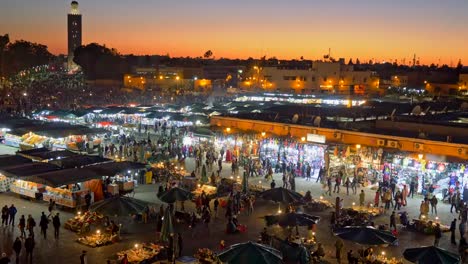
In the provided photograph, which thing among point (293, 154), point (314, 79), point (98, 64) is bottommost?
point (293, 154)

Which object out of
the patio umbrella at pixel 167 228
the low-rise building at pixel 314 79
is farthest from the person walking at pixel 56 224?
the low-rise building at pixel 314 79

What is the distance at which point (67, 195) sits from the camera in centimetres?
1942

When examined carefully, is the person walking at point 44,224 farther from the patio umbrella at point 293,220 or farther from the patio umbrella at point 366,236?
the patio umbrella at point 366,236

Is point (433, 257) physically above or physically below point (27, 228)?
above

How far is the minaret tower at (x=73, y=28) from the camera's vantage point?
147 m

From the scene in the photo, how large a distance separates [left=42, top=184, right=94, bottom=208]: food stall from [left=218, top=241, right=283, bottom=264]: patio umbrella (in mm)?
9111

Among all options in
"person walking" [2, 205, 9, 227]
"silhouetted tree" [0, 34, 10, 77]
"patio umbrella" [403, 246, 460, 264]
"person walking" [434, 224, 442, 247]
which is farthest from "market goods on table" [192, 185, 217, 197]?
"silhouetted tree" [0, 34, 10, 77]

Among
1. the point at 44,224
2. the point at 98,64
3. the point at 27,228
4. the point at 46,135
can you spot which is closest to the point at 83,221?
the point at 44,224

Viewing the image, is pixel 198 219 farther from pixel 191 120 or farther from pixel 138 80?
pixel 138 80

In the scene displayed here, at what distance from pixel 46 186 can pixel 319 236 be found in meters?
11.1

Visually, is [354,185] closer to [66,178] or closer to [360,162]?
[360,162]

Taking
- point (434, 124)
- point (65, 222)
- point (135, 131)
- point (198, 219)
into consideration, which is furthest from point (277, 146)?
point (135, 131)

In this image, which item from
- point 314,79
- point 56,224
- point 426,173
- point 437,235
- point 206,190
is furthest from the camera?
point 314,79

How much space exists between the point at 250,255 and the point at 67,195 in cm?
1035
